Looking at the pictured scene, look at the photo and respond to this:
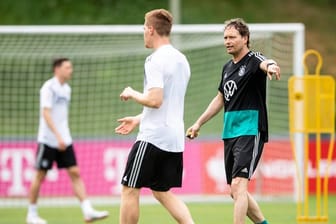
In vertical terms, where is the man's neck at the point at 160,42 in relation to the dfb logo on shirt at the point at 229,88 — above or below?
above

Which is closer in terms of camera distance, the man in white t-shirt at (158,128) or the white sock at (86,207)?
the man in white t-shirt at (158,128)

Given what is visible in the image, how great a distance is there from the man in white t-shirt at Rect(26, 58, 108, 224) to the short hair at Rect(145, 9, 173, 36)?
4417mm

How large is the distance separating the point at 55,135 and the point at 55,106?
400mm

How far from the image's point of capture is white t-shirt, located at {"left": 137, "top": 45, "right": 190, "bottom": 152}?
28.2 ft

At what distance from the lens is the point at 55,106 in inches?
519

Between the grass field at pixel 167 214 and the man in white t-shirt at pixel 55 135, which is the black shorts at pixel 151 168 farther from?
the man in white t-shirt at pixel 55 135

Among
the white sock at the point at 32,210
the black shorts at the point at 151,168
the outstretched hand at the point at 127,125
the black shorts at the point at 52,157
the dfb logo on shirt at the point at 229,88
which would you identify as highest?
the dfb logo on shirt at the point at 229,88

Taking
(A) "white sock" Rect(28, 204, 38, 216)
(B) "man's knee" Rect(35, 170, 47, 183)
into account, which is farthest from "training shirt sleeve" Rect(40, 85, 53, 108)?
(A) "white sock" Rect(28, 204, 38, 216)

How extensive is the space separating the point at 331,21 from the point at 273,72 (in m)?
22.1

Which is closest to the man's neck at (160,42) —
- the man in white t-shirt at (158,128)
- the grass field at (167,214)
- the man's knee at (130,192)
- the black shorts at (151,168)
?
the man in white t-shirt at (158,128)

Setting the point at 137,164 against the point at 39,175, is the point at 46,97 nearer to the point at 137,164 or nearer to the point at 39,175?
the point at 39,175

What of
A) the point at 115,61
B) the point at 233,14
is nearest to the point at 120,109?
the point at 115,61

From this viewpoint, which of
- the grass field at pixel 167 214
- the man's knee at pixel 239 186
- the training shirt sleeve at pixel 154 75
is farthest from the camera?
the grass field at pixel 167 214

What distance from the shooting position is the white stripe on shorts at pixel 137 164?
28.5 ft
